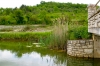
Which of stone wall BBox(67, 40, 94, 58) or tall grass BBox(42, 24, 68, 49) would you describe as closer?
stone wall BBox(67, 40, 94, 58)

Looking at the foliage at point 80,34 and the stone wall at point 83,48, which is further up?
the foliage at point 80,34

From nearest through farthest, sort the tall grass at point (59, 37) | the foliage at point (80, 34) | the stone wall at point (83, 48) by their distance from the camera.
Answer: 1. the stone wall at point (83, 48)
2. the foliage at point (80, 34)
3. the tall grass at point (59, 37)

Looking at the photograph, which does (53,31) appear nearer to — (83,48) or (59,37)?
(59,37)

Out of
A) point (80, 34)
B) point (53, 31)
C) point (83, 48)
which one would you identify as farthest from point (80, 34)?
point (53, 31)

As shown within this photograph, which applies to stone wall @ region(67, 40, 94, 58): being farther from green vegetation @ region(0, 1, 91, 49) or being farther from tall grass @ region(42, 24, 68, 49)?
tall grass @ region(42, 24, 68, 49)

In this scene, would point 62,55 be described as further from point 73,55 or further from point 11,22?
Answer: point 11,22

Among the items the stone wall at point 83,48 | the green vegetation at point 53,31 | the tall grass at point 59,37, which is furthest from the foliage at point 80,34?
the stone wall at point 83,48

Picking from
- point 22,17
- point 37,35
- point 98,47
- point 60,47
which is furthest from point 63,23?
point 22,17

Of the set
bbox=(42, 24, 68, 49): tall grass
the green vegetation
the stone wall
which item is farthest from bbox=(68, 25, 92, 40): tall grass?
the stone wall

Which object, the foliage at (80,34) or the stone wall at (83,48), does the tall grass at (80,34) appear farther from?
the stone wall at (83,48)

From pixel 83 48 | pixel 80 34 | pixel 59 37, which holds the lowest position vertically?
pixel 83 48

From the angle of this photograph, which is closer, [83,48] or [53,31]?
[83,48]

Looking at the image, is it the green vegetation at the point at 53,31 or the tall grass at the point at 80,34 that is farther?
the green vegetation at the point at 53,31

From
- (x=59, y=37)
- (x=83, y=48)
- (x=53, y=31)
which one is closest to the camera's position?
(x=83, y=48)
